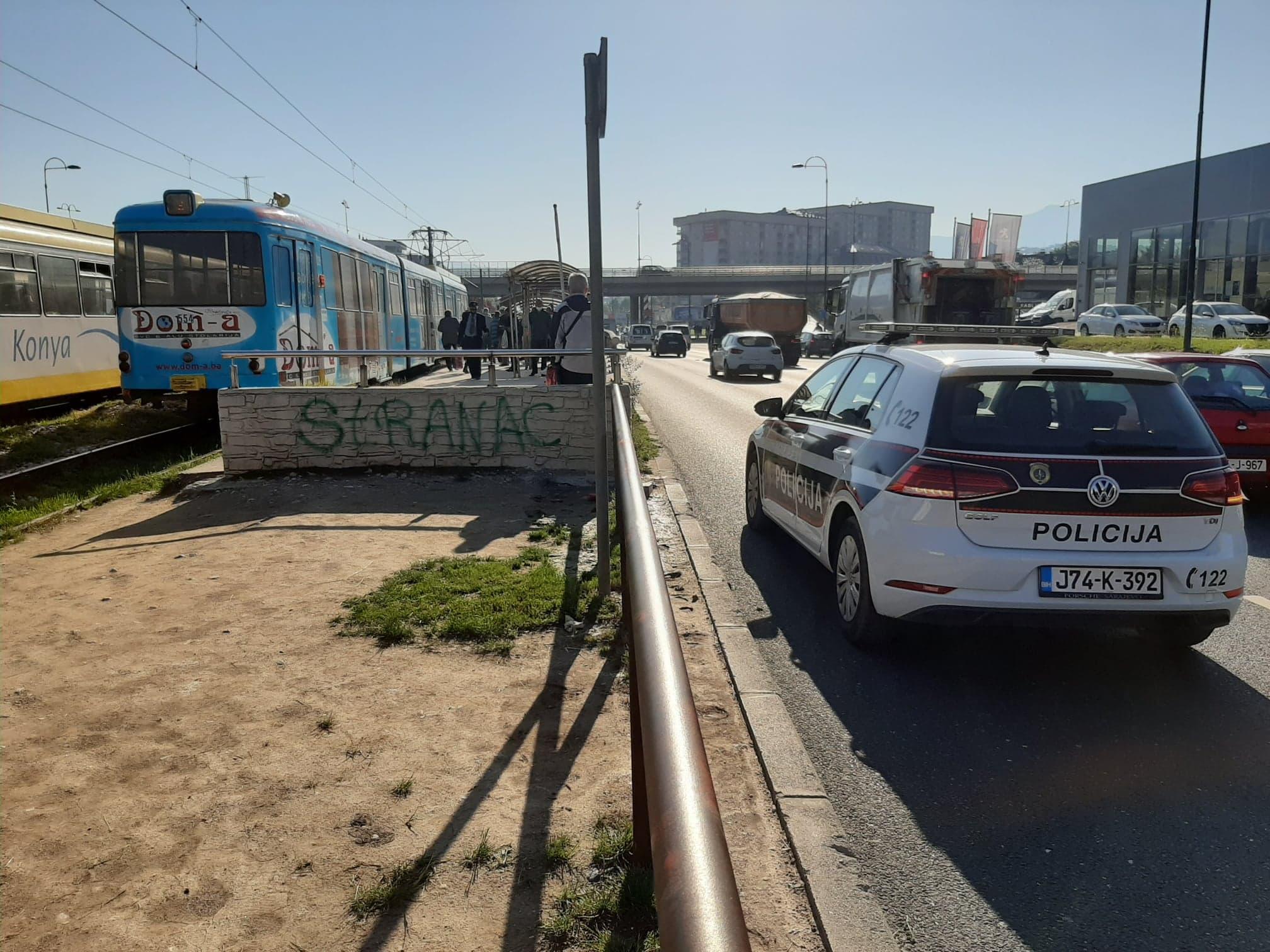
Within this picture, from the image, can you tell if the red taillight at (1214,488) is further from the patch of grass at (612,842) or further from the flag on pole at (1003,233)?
the flag on pole at (1003,233)

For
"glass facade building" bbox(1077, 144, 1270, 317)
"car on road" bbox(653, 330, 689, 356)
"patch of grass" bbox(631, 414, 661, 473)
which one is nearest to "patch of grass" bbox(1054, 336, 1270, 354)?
"glass facade building" bbox(1077, 144, 1270, 317)

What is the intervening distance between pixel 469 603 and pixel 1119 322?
130 feet

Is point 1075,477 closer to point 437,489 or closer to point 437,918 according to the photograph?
point 437,918

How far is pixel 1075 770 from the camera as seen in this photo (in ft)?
13.0

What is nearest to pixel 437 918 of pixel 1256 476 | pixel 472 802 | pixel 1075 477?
pixel 472 802

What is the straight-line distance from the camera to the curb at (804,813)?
114 inches

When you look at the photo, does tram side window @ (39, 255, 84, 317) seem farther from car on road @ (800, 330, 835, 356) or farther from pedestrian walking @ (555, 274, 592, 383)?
car on road @ (800, 330, 835, 356)

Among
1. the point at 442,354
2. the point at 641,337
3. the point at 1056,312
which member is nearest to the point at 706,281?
the point at 641,337

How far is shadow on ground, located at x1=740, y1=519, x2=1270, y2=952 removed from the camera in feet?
9.96

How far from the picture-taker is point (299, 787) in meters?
3.65

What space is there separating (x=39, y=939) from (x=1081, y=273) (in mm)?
58715

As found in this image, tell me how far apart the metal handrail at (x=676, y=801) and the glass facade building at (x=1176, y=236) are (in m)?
44.9

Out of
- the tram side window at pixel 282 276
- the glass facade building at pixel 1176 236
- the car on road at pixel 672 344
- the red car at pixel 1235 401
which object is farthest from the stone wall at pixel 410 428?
the car on road at pixel 672 344

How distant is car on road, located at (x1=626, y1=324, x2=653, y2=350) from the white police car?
220 ft
